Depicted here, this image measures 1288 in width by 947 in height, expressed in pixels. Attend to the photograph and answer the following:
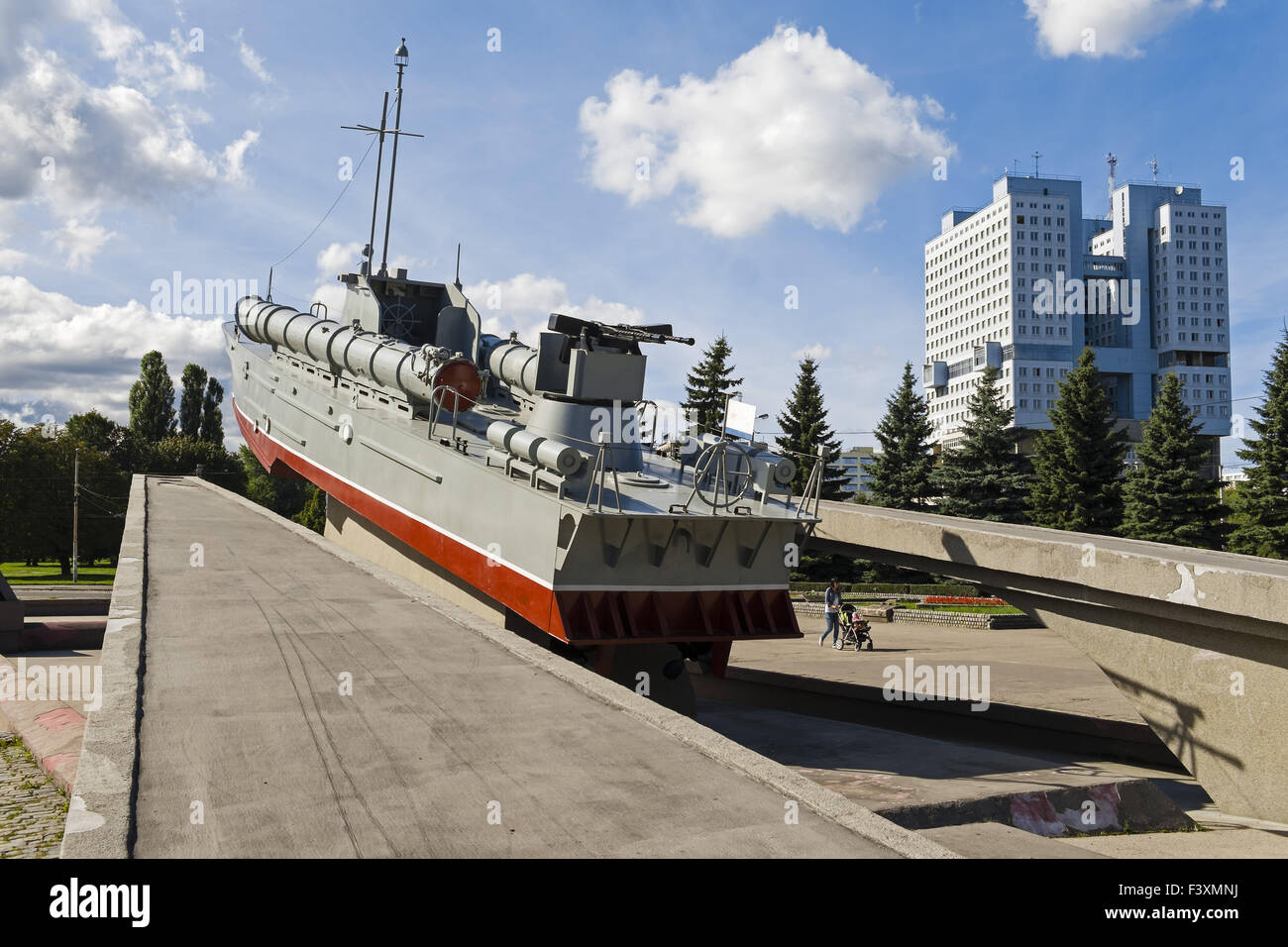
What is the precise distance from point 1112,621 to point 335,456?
45.2ft

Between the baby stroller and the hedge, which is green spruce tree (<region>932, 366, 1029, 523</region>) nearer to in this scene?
the hedge

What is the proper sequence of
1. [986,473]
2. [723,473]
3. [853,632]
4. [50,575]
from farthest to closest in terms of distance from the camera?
[50,575]
[986,473]
[853,632]
[723,473]

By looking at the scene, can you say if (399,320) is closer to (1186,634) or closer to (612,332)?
(612,332)

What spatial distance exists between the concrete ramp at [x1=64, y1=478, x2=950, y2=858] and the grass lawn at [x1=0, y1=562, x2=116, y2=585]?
3510 centimetres

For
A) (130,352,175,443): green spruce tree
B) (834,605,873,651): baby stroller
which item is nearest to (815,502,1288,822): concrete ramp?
(834,605,873,651): baby stroller

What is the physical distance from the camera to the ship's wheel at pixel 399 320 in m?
20.6

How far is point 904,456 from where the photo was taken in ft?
130

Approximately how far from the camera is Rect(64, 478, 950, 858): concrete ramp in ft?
14.9

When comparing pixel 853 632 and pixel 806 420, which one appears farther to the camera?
pixel 806 420

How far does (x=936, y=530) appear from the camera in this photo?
1327 cm

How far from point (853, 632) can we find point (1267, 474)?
745 inches

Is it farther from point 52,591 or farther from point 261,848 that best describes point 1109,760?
point 52,591

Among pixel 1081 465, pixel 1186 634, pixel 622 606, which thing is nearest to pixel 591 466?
pixel 622 606

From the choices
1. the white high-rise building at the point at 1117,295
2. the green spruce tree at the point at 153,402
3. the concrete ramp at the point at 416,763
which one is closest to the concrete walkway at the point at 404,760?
the concrete ramp at the point at 416,763
